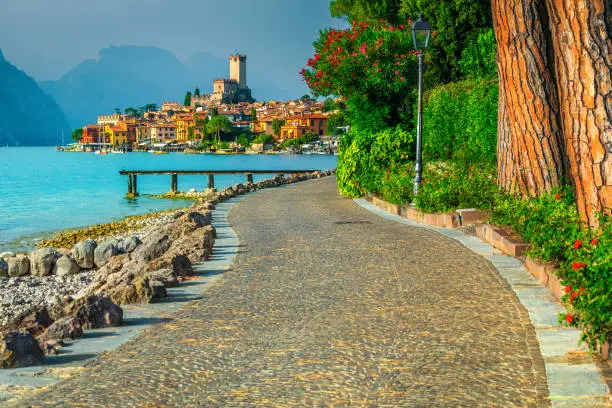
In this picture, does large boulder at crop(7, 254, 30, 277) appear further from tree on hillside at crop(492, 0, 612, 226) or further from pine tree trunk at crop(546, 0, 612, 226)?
pine tree trunk at crop(546, 0, 612, 226)

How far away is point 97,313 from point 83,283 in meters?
9.11

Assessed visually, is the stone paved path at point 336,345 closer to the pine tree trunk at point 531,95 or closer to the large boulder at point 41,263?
the pine tree trunk at point 531,95

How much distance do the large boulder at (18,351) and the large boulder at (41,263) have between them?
12305 mm

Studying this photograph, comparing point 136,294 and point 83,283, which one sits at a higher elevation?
point 136,294

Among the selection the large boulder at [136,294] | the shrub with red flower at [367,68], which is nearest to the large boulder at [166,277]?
the large boulder at [136,294]

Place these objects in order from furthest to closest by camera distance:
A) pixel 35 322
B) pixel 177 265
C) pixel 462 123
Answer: pixel 462 123 < pixel 177 265 < pixel 35 322

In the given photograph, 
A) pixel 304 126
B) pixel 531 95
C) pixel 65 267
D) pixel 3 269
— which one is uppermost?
pixel 304 126

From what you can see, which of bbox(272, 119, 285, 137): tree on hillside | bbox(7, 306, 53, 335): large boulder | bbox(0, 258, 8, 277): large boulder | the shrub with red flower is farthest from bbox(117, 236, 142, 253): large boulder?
bbox(272, 119, 285, 137): tree on hillside

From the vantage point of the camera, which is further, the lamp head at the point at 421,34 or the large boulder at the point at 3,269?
the large boulder at the point at 3,269

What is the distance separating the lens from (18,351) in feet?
18.0

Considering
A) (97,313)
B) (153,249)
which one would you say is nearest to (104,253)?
(153,249)

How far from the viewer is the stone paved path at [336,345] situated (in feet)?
15.8

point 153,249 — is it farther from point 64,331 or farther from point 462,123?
point 462,123

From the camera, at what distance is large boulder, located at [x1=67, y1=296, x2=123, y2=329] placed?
21.9ft
